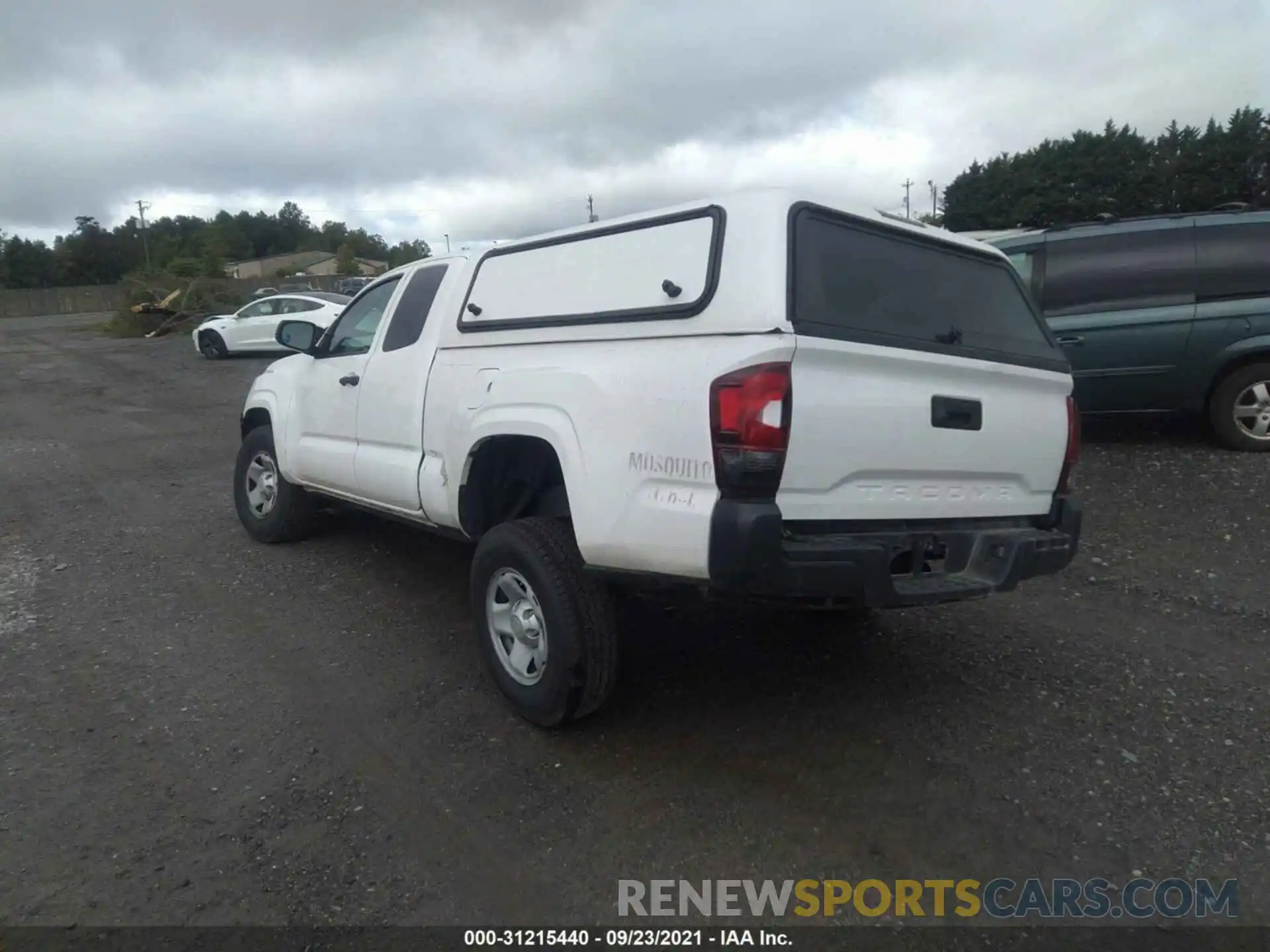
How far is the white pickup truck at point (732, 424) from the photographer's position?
311cm

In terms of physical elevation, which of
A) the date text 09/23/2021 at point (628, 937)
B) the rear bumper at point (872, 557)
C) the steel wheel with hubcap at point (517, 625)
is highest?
the rear bumper at point (872, 557)

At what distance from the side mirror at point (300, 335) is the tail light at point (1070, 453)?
14.1 feet

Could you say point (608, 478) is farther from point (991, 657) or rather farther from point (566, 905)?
point (991, 657)

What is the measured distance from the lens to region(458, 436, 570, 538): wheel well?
4059 millimetres

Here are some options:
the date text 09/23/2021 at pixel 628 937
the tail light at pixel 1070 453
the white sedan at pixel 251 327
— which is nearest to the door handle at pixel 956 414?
the tail light at pixel 1070 453

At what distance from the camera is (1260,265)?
286 inches

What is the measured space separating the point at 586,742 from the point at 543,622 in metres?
0.53

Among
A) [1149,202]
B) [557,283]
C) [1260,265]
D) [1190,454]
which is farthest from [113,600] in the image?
[1149,202]

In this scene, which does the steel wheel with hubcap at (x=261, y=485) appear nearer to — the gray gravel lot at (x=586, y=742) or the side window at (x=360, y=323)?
the gray gravel lot at (x=586, y=742)

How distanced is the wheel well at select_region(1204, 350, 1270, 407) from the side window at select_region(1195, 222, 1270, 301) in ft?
1.57

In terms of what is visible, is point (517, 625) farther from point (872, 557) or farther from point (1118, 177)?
point (1118, 177)

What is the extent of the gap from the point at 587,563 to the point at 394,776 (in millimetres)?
1074

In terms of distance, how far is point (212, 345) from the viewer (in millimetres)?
21703

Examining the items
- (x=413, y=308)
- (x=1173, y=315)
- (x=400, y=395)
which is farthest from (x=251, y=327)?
(x=1173, y=315)
